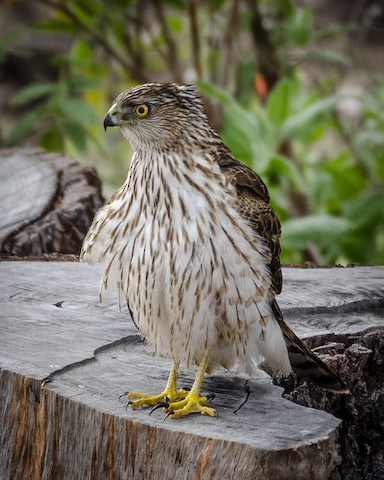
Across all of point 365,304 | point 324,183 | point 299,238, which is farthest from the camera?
point 324,183

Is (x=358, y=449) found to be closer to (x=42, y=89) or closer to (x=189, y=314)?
(x=189, y=314)

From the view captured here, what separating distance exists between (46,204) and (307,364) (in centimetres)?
194

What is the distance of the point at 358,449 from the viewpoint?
3.25m

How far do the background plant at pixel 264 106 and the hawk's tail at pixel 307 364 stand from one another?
1992 mm

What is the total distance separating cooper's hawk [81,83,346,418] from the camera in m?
3.00

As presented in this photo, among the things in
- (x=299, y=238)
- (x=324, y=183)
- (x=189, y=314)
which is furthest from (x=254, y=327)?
(x=324, y=183)

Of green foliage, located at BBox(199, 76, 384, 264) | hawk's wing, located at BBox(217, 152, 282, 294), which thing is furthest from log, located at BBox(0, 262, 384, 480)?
green foliage, located at BBox(199, 76, 384, 264)

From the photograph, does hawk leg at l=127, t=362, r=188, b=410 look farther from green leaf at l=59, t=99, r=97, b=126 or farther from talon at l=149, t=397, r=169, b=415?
green leaf at l=59, t=99, r=97, b=126

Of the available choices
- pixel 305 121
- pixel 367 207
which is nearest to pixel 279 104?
pixel 305 121

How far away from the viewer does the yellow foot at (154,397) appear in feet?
9.33

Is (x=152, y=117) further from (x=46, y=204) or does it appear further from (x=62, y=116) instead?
(x=62, y=116)

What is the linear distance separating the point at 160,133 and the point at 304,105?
349 cm

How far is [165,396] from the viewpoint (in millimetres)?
3000

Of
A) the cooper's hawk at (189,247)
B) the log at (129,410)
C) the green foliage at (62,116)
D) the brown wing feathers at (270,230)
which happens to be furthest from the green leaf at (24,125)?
the brown wing feathers at (270,230)
